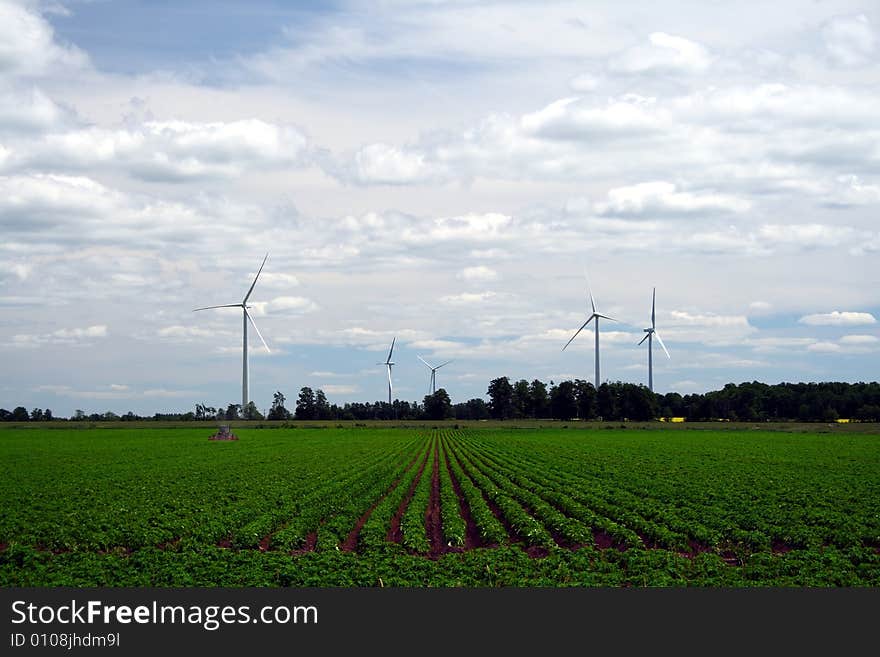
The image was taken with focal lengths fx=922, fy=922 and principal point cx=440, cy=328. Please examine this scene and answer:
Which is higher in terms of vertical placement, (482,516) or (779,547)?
(482,516)

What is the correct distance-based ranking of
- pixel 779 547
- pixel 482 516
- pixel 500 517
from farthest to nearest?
pixel 500 517, pixel 482 516, pixel 779 547

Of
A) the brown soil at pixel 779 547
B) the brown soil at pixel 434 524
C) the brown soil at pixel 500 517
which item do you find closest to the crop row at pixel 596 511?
the brown soil at pixel 500 517

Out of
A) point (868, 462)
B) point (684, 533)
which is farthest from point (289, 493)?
point (868, 462)

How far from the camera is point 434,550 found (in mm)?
27875

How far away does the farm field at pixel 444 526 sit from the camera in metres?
23.1

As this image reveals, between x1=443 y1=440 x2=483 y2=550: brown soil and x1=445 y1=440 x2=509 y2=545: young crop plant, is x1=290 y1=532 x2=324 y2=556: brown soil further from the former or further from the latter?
x1=445 y1=440 x2=509 y2=545: young crop plant

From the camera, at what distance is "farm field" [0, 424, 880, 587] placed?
23078mm

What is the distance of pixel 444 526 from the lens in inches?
1227

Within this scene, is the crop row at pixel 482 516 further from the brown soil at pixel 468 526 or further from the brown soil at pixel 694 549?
the brown soil at pixel 694 549

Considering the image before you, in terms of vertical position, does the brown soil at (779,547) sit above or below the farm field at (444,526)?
below

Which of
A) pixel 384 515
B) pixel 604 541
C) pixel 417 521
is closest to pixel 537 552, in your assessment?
pixel 604 541

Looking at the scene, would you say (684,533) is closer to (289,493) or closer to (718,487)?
(718,487)

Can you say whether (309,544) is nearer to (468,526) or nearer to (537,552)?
(468,526)

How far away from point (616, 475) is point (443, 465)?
1616cm
